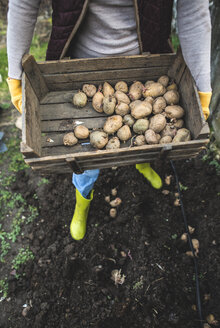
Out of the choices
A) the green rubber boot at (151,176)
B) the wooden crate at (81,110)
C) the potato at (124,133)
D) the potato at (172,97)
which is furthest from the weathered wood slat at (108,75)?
the green rubber boot at (151,176)

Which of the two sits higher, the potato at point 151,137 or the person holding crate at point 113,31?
the person holding crate at point 113,31

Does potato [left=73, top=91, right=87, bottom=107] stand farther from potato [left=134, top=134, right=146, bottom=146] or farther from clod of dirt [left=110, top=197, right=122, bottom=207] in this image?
clod of dirt [left=110, top=197, right=122, bottom=207]

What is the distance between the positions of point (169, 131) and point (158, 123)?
3.9 inches

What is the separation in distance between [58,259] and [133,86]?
1.64 m

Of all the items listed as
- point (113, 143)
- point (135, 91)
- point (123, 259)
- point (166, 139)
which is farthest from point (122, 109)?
point (123, 259)

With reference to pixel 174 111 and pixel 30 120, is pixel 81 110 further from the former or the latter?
pixel 174 111

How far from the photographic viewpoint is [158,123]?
1716mm

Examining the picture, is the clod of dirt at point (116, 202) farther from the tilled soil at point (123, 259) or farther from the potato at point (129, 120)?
the potato at point (129, 120)

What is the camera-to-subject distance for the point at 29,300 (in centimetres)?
200

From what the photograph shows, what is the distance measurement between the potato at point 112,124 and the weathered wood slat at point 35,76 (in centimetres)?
60

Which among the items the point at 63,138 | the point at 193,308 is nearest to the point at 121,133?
the point at 63,138

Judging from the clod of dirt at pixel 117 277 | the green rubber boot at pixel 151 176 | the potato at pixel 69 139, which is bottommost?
the clod of dirt at pixel 117 277

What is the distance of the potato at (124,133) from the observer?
1.73 meters

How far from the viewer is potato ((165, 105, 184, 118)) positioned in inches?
68.6
